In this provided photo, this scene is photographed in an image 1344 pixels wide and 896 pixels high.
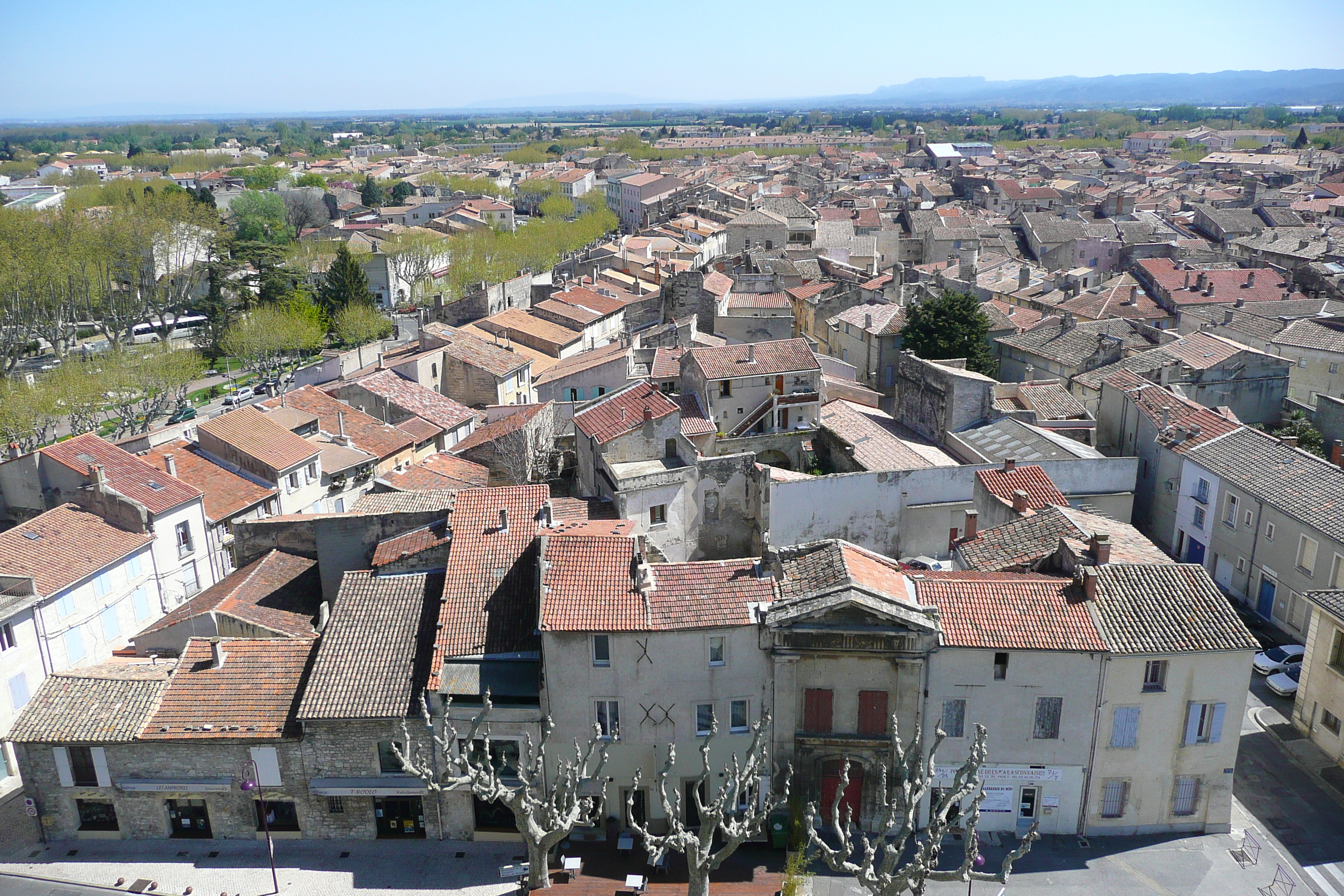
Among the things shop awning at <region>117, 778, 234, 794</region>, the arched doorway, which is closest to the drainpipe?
the arched doorway

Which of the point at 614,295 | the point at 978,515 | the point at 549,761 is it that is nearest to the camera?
the point at 549,761

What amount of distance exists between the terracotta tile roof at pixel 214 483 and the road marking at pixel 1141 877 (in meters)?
Answer: 35.7

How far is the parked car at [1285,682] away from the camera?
32406mm

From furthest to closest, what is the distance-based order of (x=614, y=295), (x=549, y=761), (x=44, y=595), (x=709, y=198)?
(x=709, y=198) → (x=614, y=295) → (x=44, y=595) → (x=549, y=761)

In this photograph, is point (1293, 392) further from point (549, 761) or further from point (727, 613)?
point (549, 761)

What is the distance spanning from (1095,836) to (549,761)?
14.9m

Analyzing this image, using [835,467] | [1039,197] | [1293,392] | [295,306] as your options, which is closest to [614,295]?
[295,306]

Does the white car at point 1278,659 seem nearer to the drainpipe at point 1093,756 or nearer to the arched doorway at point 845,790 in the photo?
the drainpipe at point 1093,756

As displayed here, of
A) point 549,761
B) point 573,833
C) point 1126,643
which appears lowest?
point 573,833

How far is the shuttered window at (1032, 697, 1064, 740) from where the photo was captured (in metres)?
25.4

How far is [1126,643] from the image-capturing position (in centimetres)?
2486

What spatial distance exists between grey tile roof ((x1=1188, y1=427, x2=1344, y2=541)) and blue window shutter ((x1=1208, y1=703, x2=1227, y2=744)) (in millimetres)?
11611

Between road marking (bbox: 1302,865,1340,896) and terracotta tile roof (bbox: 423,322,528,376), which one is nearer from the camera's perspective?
road marking (bbox: 1302,865,1340,896)

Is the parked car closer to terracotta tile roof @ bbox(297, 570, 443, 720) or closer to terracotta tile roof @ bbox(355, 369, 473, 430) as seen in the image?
terracotta tile roof @ bbox(297, 570, 443, 720)
